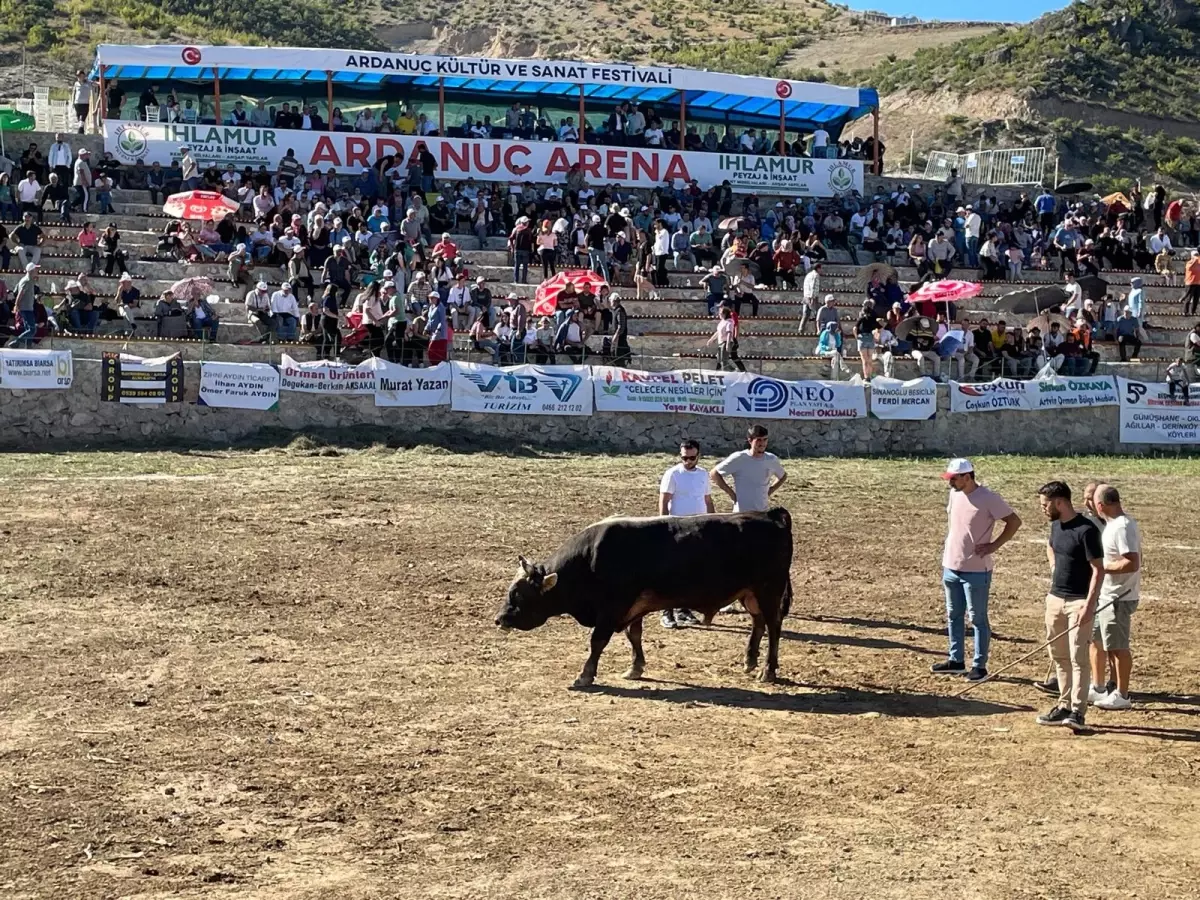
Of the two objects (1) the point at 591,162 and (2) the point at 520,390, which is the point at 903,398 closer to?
(2) the point at 520,390

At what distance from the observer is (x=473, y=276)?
116ft

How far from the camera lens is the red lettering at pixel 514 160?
43.2 m

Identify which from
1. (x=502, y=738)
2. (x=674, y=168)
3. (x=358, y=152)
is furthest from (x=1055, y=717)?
(x=674, y=168)

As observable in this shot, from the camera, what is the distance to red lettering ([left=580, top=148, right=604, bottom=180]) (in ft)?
143

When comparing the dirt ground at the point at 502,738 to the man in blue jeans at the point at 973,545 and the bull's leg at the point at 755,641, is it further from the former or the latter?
the man in blue jeans at the point at 973,545

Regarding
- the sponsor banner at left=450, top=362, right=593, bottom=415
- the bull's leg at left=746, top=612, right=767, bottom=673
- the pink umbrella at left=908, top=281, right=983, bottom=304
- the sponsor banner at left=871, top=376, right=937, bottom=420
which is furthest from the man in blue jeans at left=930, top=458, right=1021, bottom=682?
the pink umbrella at left=908, top=281, right=983, bottom=304

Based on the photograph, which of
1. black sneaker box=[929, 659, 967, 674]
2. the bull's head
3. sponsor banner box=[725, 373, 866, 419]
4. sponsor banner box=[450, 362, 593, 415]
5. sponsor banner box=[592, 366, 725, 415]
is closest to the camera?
the bull's head

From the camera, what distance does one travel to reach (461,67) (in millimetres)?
43500

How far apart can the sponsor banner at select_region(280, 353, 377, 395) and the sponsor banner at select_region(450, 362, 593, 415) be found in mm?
1683

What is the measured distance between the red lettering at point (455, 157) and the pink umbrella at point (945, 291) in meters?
14.9

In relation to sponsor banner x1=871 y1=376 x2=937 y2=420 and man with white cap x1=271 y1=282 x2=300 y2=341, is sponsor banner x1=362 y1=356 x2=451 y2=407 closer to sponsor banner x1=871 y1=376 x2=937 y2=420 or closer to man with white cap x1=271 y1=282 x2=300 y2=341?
man with white cap x1=271 y1=282 x2=300 y2=341

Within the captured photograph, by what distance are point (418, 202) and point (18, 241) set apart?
382 inches

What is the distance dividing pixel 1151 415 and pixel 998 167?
23151 millimetres

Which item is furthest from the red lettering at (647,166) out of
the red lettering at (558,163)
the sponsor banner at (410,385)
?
the sponsor banner at (410,385)
